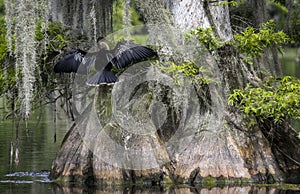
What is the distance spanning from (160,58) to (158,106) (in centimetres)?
64

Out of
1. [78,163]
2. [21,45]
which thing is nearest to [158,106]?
[78,163]

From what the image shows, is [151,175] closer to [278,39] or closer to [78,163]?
[78,163]

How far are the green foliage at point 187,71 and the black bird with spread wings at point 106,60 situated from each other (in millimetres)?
362

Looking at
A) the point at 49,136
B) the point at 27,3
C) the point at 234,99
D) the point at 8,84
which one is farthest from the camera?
the point at 49,136

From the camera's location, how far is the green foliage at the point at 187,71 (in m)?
10.2

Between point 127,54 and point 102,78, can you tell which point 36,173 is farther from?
point 127,54

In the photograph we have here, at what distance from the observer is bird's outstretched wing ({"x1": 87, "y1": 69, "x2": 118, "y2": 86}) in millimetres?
10267

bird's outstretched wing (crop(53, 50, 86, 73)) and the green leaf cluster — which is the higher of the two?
the green leaf cluster

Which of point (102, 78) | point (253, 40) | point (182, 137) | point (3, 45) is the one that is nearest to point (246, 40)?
point (253, 40)

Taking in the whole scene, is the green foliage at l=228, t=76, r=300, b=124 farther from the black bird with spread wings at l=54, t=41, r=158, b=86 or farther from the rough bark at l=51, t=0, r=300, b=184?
the black bird with spread wings at l=54, t=41, r=158, b=86

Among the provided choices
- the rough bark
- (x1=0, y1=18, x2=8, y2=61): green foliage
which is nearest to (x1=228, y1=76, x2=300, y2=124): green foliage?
the rough bark

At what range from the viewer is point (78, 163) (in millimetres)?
10422

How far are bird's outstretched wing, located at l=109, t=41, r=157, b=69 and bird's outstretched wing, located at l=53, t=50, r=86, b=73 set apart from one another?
45 cm

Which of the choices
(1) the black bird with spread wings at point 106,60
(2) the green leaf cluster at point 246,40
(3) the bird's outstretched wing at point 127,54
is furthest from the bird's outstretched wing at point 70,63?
(2) the green leaf cluster at point 246,40
